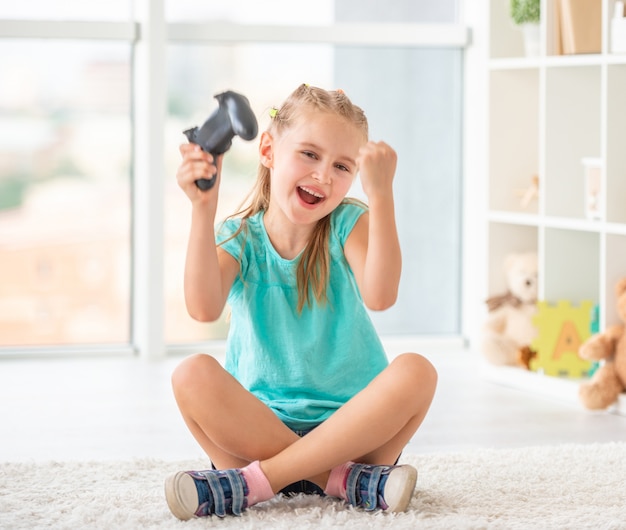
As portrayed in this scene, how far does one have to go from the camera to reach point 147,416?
86.7 inches

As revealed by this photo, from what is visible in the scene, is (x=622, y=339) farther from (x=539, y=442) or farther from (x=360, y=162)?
(x=360, y=162)

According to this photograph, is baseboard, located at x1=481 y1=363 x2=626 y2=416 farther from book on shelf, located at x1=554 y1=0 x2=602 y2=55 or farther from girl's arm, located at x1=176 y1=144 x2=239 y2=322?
girl's arm, located at x1=176 y1=144 x2=239 y2=322

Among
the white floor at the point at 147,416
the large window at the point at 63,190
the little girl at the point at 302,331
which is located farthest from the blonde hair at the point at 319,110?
the large window at the point at 63,190

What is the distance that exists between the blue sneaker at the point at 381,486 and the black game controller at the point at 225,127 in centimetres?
45

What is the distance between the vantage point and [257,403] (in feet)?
4.83

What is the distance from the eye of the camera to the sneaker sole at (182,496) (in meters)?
1.38

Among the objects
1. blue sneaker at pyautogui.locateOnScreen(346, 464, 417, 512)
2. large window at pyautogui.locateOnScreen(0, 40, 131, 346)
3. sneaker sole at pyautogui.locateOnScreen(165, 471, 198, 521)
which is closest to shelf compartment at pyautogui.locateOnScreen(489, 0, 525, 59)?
large window at pyautogui.locateOnScreen(0, 40, 131, 346)

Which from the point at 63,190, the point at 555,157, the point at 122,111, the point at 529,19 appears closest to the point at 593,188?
the point at 555,157

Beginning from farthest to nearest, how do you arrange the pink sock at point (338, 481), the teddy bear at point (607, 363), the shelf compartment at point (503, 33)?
the shelf compartment at point (503, 33) → the teddy bear at point (607, 363) → the pink sock at point (338, 481)

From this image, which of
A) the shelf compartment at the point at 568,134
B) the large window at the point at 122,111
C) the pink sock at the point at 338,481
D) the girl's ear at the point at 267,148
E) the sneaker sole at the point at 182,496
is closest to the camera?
the sneaker sole at the point at 182,496

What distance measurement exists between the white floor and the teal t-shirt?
37 centimetres

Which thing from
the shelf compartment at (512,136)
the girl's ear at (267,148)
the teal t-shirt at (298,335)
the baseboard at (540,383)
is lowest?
the baseboard at (540,383)

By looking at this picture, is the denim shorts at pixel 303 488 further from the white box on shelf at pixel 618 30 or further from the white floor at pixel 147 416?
the white box on shelf at pixel 618 30

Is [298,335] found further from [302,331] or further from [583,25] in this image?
[583,25]
